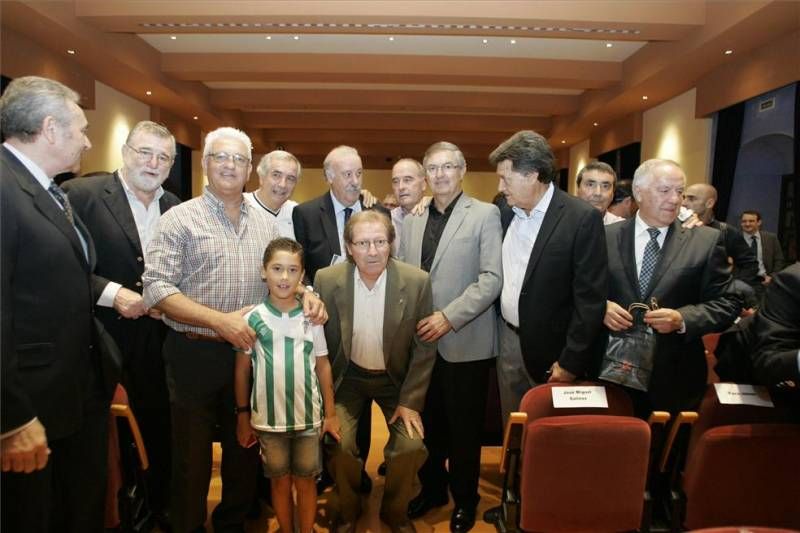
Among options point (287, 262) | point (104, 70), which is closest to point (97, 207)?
point (287, 262)

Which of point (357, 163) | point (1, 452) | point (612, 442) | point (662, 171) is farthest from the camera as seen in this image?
point (357, 163)

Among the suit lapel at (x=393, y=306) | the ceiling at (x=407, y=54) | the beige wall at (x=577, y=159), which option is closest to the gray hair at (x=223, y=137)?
the suit lapel at (x=393, y=306)

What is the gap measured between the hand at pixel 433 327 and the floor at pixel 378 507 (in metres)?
1.00

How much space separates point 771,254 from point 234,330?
667cm

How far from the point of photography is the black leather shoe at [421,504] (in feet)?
8.54

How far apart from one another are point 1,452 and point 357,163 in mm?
2079

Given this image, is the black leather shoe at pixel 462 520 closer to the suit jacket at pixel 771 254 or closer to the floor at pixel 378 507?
the floor at pixel 378 507

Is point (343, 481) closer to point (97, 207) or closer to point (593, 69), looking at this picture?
point (97, 207)

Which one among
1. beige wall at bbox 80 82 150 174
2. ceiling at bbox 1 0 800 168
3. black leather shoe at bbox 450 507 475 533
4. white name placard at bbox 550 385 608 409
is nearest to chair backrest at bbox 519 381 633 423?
white name placard at bbox 550 385 608 409

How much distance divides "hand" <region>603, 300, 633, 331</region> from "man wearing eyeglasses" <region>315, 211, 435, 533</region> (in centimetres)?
78

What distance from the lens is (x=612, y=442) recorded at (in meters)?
1.94

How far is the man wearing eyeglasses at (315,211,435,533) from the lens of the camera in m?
2.27

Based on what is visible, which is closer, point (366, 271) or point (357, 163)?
point (366, 271)

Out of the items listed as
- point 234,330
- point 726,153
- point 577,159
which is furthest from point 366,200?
point 577,159
